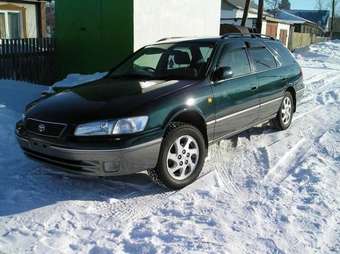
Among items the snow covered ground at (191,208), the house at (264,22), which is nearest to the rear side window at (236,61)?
→ the snow covered ground at (191,208)

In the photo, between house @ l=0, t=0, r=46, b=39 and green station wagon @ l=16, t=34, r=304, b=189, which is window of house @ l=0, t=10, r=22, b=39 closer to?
house @ l=0, t=0, r=46, b=39

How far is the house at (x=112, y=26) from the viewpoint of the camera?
10023mm

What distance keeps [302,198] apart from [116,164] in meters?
1.93

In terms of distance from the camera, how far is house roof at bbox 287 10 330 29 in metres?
78.2

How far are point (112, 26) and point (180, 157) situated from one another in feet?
20.9

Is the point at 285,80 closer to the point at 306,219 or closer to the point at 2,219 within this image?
the point at 306,219

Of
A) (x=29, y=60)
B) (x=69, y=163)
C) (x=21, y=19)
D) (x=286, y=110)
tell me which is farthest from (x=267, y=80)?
(x=21, y=19)

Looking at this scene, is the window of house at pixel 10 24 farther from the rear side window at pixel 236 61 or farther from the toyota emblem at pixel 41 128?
the toyota emblem at pixel 41 128

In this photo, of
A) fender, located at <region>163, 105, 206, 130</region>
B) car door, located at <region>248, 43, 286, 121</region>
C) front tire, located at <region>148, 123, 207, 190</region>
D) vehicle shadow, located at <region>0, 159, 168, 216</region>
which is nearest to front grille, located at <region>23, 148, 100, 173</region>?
vehicle shadow, located at <region>0, 159, 168, 216</region>

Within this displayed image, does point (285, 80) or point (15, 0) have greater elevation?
point (15, 0)

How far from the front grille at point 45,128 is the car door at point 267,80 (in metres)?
3.01

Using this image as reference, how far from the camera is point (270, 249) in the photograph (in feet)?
11.4

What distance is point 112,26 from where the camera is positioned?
33.5 feet

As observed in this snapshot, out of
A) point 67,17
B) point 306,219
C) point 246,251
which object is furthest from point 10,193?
point 67,17
